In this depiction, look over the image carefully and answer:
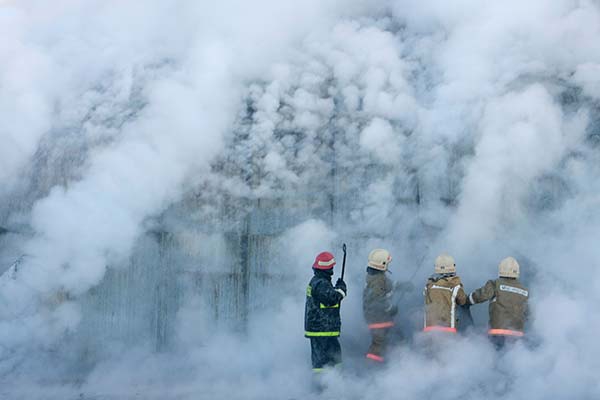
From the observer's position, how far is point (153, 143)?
7379 millimetres

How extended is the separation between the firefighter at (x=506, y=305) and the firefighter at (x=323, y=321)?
55.2 inches

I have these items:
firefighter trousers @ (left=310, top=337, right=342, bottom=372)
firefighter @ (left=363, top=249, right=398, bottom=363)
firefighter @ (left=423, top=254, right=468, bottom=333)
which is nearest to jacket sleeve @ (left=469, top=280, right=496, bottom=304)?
firefighter @ (left=423, top=254, right=468, bottom=333)

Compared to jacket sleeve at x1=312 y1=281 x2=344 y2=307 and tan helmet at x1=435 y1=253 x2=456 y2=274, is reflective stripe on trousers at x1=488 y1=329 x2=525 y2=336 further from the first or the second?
jacket sleeve at x1=312 y1=281 x2=344 y2=307

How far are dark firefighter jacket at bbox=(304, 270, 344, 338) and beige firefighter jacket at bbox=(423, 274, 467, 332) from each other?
86 cm

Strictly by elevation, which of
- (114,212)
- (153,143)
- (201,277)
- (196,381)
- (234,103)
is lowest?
(196,381)

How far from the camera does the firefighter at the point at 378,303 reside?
6250 millimetres

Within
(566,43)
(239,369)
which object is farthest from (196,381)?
(566,43)

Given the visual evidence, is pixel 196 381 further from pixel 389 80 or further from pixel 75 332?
pixel 389 80

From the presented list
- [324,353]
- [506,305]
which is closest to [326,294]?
[324,353]

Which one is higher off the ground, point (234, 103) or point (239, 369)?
point (234, 103)

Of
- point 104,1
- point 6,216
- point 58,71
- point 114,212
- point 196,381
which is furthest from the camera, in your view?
point 104,1

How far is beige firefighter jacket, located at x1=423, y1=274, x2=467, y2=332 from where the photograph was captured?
6.00 m

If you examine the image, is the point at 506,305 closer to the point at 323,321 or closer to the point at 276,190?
the point at 323,321

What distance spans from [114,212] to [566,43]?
17.6 feet
